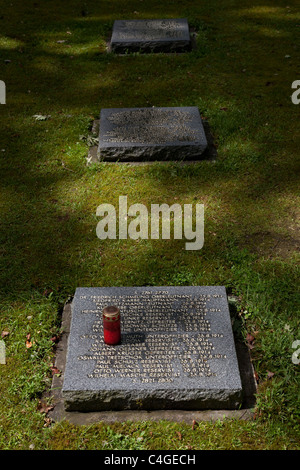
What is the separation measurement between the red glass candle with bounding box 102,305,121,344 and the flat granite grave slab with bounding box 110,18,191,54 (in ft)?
19.6

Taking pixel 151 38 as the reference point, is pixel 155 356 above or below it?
below

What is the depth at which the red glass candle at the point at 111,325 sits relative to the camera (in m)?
3.31

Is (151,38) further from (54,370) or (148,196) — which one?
(54,370)

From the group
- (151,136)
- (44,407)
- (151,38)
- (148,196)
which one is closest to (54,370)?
(44,407)

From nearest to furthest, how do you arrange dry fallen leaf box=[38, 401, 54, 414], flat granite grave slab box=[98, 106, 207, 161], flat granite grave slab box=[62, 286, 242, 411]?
flat granite grave slab box=[62, 286, 242, 411] < dry fallen leaf box=[38, 401, 54, 414] < flat granite grave slab box=[98, 106, 207, 161]

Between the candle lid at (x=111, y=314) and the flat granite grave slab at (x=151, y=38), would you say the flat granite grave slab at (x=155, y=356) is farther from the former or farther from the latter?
the flat granite grave slab at (x=151, y=38)

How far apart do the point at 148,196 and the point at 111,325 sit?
2186 mm

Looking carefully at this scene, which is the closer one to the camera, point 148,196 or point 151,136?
point 148,196

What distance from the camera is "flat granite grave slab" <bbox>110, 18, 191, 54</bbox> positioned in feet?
26.7

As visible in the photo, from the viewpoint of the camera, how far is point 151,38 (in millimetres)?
8172

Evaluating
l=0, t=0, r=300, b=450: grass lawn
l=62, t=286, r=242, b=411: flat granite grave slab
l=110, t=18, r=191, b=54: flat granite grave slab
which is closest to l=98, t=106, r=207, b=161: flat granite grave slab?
l=0, t=0, r=300, b=450: grass lawn

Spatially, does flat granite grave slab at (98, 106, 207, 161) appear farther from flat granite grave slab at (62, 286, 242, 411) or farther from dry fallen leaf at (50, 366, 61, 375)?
dry fallen leaf at (50, 366, 61, 375)
